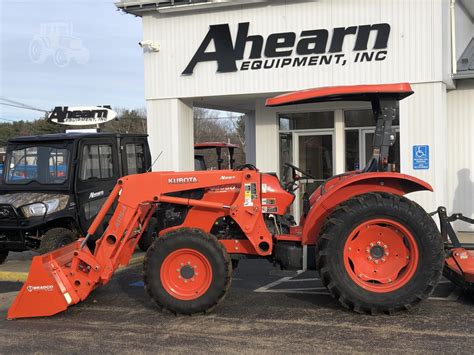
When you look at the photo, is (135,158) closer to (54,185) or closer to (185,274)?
(54,185)

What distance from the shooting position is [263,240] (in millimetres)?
5727

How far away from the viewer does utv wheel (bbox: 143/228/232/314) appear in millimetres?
5453

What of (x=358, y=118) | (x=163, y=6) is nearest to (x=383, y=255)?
(x=358, y=118)

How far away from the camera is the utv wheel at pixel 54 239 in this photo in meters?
7.75

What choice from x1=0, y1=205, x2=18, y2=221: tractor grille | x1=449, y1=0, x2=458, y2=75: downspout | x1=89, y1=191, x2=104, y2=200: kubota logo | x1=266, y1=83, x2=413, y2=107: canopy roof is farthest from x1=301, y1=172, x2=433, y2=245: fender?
x1=449, y1=0, x2=458, y2=75: downspout

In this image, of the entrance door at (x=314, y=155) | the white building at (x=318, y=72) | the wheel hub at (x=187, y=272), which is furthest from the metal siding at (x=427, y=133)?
the wheel hub at (x=187, y=272)

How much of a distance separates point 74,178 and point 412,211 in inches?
204

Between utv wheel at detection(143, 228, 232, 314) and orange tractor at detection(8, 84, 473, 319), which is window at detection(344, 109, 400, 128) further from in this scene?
utv wheel at detection(143, 228, 232, 314)

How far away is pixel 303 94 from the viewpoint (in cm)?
568

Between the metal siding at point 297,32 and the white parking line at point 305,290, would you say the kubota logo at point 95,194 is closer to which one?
the white parking line at point 305,290

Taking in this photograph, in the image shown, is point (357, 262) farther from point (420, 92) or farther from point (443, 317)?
point (420, 92)

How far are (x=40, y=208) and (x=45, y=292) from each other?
278 centimetres

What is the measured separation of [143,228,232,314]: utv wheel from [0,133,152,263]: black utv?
111 inches

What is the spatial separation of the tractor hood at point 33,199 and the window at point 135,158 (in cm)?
139
